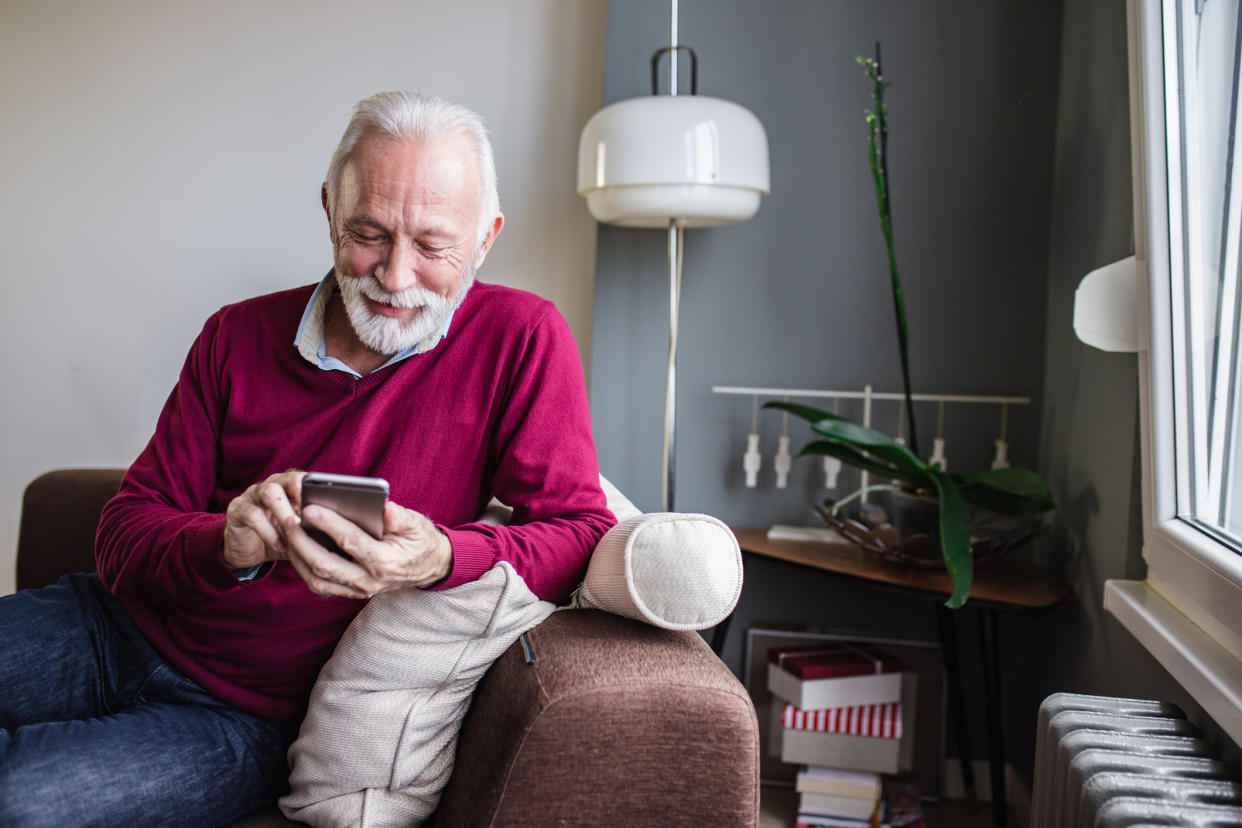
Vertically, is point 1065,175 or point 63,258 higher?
point 1065,175

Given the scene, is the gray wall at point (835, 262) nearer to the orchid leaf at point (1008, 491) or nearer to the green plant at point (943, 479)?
the green plant at point (943, 479)

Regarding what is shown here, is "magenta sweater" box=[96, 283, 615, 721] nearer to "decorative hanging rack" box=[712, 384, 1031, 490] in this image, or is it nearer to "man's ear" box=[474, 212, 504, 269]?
"man's ear" box=[474, 212, 504, 269]

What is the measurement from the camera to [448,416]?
1262 millimetres

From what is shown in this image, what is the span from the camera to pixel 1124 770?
96 centimetres

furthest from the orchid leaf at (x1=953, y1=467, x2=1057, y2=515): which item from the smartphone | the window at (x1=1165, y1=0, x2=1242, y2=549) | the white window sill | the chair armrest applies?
the smartphone

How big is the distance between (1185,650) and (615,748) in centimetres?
67

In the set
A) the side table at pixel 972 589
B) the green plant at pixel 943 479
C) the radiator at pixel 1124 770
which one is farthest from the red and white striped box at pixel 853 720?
the radiator at pixel 1124 770

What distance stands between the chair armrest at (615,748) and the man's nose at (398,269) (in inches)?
20.4

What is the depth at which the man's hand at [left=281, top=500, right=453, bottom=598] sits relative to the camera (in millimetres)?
922

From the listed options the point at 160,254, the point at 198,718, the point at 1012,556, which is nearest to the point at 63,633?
the point at 198,718

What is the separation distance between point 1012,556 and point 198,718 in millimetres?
1582

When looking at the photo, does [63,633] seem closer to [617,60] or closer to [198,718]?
[198,718]

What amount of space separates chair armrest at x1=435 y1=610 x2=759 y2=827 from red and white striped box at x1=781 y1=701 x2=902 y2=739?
1.05 m

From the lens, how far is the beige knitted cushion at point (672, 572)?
1.02 m
